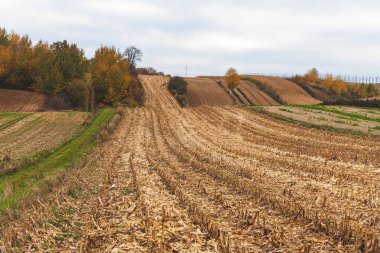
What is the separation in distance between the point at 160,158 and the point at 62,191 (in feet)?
28.0

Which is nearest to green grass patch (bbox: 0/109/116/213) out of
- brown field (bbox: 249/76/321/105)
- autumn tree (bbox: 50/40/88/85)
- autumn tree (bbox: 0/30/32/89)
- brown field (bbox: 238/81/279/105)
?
autumn tree (bbox: 50/40/88/85)

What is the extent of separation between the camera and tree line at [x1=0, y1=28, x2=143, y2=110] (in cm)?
5978

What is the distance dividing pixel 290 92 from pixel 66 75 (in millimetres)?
63940

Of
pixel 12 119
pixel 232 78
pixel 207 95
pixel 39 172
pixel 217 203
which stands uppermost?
pixel 232 78

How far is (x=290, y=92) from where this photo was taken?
102m

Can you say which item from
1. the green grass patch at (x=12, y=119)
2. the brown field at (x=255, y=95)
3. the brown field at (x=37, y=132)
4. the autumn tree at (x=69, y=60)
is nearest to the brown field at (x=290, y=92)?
the brown field at (x=255, y=95)

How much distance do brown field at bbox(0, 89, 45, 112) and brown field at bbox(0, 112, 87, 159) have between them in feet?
30.7

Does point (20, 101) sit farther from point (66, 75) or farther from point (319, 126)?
point (319, 126)

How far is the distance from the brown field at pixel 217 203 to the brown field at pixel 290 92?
69.4 m

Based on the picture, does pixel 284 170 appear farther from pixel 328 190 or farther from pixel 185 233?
pixel 185 233

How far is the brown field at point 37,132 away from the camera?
90.6 feet

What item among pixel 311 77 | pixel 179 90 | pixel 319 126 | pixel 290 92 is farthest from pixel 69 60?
pixel 311 77

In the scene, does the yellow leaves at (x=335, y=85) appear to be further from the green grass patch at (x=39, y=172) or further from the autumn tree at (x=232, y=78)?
the green grass patch at (x=39, y=172)

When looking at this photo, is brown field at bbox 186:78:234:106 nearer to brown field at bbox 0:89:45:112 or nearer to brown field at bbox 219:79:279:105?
brown field at bbox 219:79:279:105
